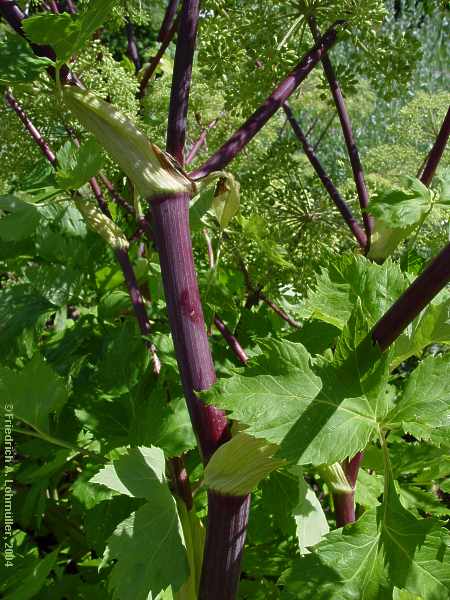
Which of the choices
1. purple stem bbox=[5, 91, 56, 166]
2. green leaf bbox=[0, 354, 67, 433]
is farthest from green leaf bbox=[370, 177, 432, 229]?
purple stem bbox=[5, 91, 56, 166]

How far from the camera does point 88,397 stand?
0.85 metres

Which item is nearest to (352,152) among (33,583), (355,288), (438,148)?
(438,148)

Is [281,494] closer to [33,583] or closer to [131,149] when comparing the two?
[33,583]

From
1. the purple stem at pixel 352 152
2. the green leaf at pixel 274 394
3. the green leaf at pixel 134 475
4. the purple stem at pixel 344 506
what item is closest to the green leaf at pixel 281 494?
the purple stem at pixel 344 506

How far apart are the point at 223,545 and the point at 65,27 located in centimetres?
50

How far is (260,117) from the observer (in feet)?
2.24

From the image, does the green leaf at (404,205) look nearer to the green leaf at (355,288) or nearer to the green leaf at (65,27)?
the green leaf at (355,288)

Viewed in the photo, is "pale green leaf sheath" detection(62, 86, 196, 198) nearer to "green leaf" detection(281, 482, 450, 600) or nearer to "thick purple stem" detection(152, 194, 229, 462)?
"thick purple stem" detection(152, 194, 229, 462)

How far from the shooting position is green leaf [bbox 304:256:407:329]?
2.03ft

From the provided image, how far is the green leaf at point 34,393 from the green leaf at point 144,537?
0.19 m

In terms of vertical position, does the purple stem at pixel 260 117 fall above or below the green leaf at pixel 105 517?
above

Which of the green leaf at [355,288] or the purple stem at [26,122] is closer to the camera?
the green leaf at [355,288]

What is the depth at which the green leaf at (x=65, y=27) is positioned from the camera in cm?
51

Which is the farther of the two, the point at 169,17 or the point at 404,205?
the point at 169,17
